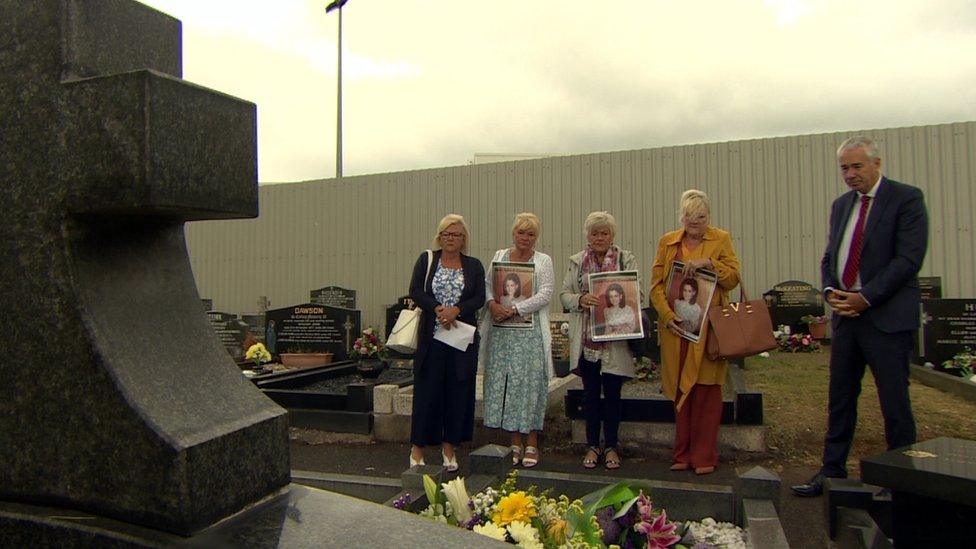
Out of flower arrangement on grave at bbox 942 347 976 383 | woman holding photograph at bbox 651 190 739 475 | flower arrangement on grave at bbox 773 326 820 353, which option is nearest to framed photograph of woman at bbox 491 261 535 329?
woman holding photograph at bbox 651 190 739 475

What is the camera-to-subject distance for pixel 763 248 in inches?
441

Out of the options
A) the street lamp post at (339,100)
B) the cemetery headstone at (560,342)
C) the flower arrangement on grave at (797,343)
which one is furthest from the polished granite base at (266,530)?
the street lamp post at (339,100)

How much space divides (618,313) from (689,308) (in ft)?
1.44

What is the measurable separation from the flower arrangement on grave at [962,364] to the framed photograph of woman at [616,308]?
4345 mm

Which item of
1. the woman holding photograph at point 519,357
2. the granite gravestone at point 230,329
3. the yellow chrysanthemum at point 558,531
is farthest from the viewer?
the granite gravestone at point 230,329

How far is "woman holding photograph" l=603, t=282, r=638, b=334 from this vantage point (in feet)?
14.7

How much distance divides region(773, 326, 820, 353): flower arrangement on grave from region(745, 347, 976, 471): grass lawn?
2270 millimetres

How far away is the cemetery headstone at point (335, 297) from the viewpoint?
43.0 ft

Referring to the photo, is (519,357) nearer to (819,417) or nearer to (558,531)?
(558,531)

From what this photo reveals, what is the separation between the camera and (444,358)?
14.8 ft

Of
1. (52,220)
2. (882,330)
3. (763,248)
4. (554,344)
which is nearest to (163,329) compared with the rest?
(52,220)

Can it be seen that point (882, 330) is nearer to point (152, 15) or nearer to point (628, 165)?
point (152, 15)

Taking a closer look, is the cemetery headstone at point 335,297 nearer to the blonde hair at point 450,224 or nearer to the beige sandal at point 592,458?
the blonde hair at point 450,224

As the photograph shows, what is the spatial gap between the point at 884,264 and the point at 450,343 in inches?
94.8
